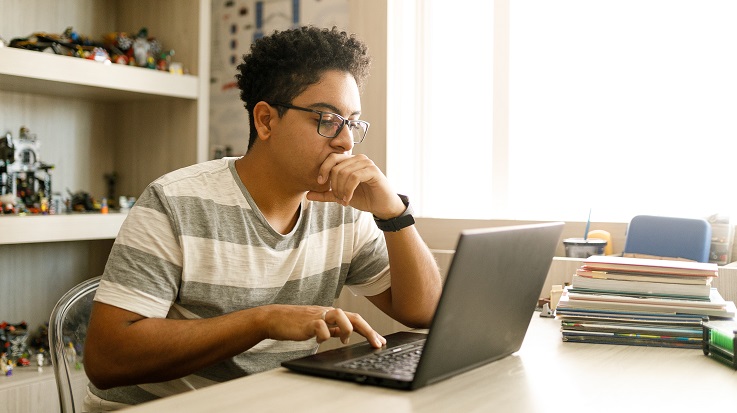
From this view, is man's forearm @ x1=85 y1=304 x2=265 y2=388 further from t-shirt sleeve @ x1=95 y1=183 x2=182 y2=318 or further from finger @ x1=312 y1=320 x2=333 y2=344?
finger @ x1=312 y1=320 x2=333 y2=344

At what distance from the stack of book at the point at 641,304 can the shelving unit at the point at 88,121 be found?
1.66 meters

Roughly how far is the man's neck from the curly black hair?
0.32 feet

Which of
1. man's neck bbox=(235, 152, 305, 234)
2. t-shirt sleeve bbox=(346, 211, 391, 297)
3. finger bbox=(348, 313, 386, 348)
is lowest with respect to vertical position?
finger bbox=(348, 313, 386, 348)

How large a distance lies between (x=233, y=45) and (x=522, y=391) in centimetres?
238

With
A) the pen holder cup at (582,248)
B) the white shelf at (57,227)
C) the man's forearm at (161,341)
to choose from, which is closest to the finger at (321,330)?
the man's forearm at (161,341)

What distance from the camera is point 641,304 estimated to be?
1394 mm

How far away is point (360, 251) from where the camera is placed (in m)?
1.67

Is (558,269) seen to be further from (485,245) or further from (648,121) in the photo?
(485,245)

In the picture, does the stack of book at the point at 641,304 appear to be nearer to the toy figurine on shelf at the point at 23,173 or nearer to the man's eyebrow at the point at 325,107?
the man's eyebrow at the point at 325,107

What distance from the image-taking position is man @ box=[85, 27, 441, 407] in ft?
4.25

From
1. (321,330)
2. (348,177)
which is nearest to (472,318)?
(321,330)

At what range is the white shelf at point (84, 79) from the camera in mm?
2307

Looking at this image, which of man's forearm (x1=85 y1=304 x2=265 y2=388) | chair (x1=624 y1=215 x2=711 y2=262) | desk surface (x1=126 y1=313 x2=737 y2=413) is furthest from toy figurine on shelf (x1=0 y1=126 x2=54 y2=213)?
chair (x1=624 y1=215 x2=711 y2=262)

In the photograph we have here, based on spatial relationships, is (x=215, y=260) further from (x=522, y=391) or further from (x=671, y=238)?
(x=671, y=238)
